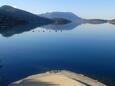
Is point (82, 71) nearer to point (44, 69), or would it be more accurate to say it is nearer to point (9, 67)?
point (44, 69)

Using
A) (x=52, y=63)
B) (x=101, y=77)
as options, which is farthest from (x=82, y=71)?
(x=52, y=63)

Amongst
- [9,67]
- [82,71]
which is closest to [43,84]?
[82,71]

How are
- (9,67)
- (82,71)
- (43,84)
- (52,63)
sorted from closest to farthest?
(43,84) < (82,71) < (9,67) < (52,63)

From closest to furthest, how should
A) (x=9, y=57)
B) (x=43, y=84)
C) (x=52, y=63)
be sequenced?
(x=43, y=84) < (x=52, y=63) < (x=9, y=57)

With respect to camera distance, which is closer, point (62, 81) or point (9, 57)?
point (62, 81)

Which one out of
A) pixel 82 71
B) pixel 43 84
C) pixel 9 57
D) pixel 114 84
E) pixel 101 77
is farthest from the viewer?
pixel 9 57

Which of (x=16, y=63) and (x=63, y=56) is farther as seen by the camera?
(x=63, y=56)

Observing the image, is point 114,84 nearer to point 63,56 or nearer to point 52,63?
point 52,63

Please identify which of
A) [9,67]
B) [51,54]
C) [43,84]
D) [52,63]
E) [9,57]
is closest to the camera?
[43,84]
